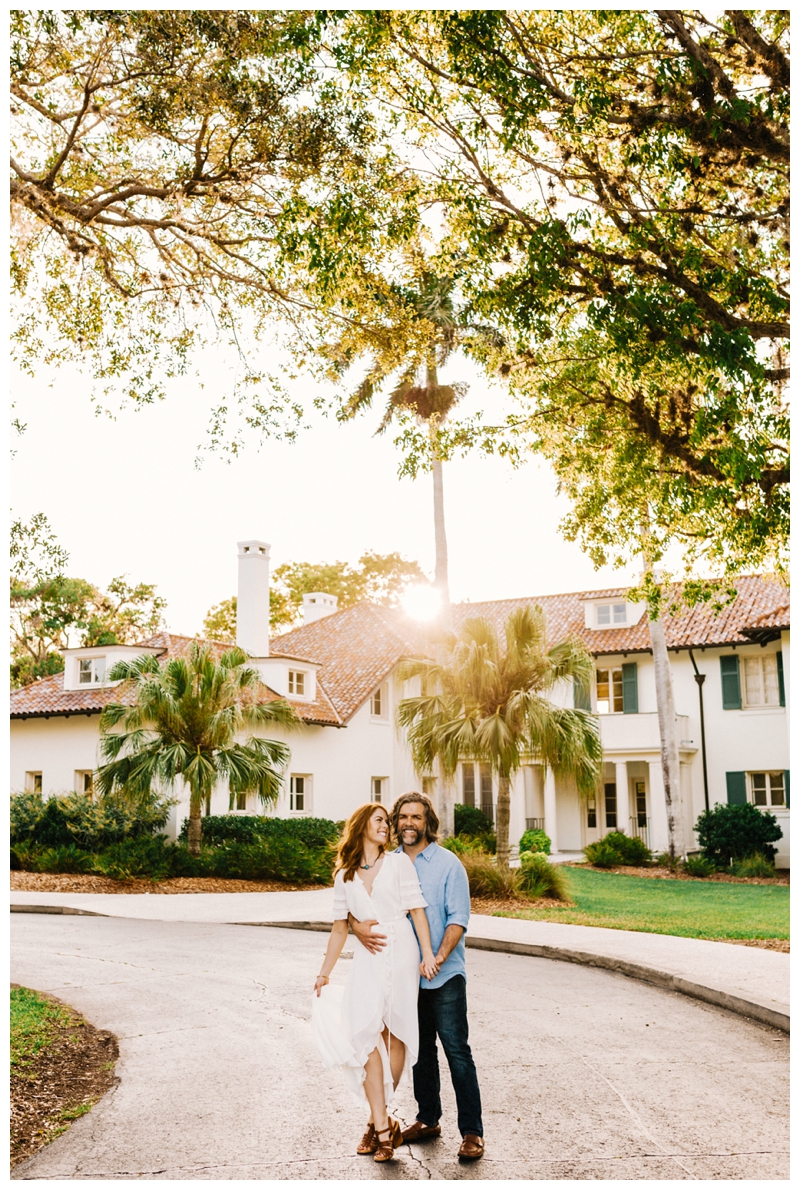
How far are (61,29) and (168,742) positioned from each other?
14.7 m

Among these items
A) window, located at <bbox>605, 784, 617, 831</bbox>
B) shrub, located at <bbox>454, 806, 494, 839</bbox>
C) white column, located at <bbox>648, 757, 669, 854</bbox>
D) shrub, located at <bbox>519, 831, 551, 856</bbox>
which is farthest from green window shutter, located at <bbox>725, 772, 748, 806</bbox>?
shrub, located at <bbox>454, 806, 494, 839</bbox>

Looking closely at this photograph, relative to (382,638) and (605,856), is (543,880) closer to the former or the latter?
(605,856)

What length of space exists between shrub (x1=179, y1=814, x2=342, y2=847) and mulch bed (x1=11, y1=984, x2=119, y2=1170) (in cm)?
1464

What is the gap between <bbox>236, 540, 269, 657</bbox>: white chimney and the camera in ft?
93.3

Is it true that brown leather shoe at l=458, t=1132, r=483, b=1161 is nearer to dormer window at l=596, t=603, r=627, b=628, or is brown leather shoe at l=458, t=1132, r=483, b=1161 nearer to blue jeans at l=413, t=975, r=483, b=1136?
blue jeans at l=413, t=975, r=483, b=1136

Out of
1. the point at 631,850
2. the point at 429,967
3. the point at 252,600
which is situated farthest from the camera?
the point at 252,600

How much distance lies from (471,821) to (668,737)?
630 centimetres

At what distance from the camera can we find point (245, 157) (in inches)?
368

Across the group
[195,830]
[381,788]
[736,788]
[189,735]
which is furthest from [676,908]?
[381,788]

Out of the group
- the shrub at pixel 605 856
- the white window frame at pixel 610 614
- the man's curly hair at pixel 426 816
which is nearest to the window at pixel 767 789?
the shrub at pixel 605 856

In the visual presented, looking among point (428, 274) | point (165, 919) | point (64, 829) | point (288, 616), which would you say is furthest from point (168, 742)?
point (288, 616)

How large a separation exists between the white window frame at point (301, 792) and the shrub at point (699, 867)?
31.5 feet

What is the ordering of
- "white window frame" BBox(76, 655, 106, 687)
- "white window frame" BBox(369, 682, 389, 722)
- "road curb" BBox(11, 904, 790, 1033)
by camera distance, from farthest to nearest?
1. "white window frame" BBox(369, 682, 389, 722)
2. "white window frame" BBox(76, 655, 106, 687)
3. "road curb" BBox(11, 904, 790, 1033)

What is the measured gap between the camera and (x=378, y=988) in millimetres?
5242
